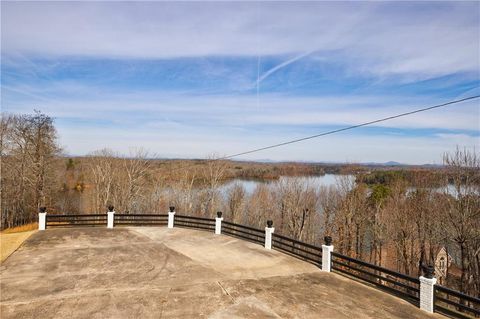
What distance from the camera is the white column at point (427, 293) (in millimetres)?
7645

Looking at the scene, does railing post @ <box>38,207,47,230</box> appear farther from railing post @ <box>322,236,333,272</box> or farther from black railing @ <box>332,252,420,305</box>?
black railing @ <box>332,252,420,305</box>

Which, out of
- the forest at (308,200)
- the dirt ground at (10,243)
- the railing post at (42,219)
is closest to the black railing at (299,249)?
the dirt ground at (10,243)

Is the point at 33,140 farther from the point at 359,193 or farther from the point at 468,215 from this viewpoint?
the point at 468,215

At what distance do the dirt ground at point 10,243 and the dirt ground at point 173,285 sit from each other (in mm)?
365

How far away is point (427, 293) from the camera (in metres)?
7.70

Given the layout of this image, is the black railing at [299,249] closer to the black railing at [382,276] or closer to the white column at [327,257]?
the white column at [327,257]

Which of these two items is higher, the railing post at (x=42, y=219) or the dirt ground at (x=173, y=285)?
the railing post at (x=42, y=219)

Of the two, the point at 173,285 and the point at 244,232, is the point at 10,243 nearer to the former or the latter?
the point at 173,285

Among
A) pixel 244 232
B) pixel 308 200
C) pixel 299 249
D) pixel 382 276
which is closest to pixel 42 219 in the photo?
pixel 244 232

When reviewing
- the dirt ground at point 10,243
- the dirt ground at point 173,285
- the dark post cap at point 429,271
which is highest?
the dark post cap at point 429,271

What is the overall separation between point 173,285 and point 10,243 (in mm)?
8498

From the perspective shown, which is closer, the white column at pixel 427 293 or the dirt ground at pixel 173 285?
the dirt ground at pixel 173 285

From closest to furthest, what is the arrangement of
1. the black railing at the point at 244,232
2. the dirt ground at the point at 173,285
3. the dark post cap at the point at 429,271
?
the dirt ground at the point at 173,285 → the dark post cap at the point at 429,271 → the black railing at the point at 244,232

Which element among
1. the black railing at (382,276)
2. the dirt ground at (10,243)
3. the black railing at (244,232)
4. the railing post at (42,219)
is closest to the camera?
the black railing at (382,276)
